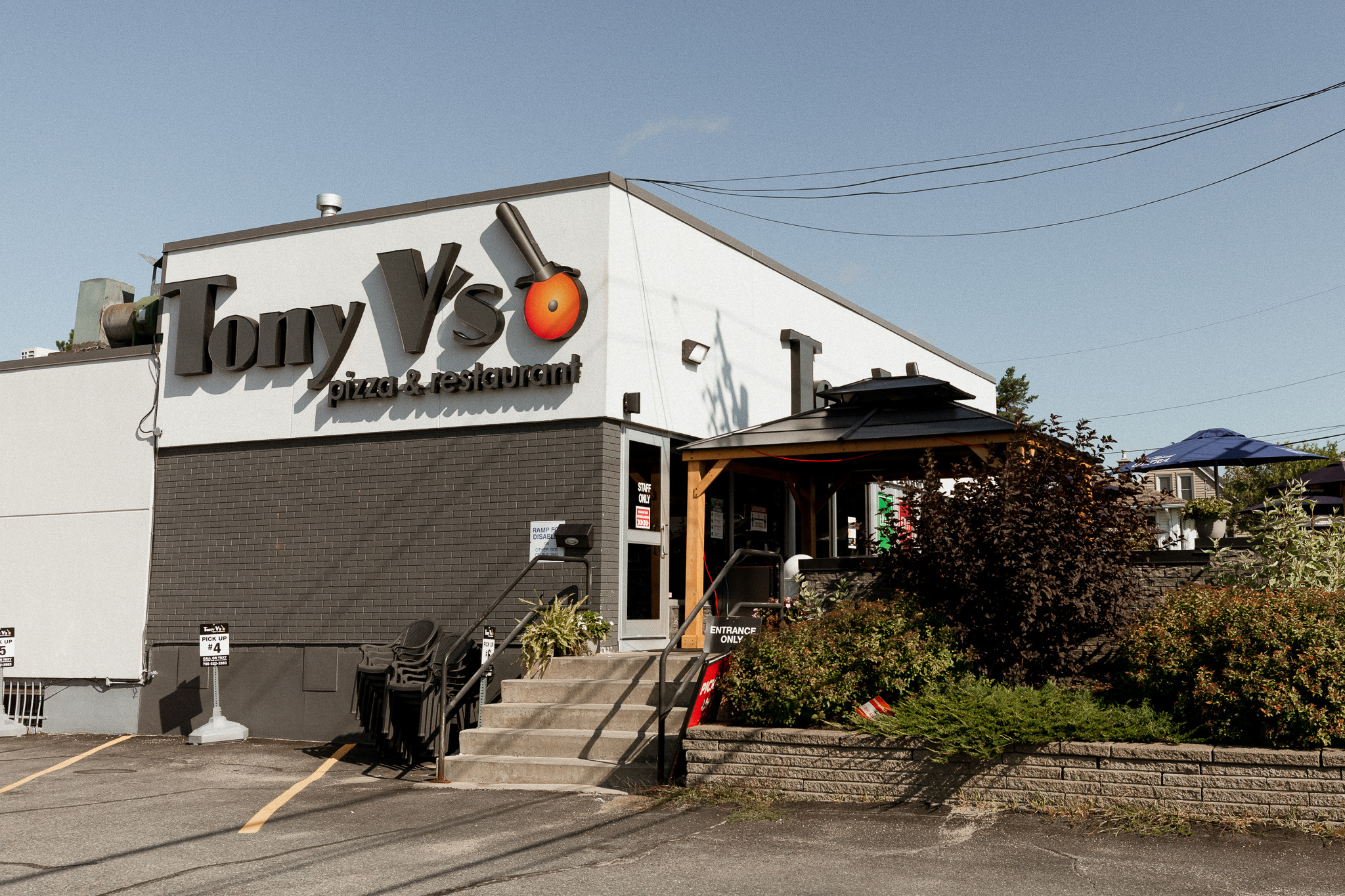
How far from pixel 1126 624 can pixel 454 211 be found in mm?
8901

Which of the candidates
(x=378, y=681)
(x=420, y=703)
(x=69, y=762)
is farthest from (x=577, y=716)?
(x=69, y=762)

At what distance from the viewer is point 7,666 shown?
49.4ft

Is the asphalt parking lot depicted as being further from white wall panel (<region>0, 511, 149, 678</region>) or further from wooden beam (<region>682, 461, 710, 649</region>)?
white wall panel (<region>0, 511, 149, 678</region>)

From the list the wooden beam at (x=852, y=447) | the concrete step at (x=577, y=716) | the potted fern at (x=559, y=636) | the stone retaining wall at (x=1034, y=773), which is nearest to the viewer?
the stone retaining wall at (x=1034, y=773)

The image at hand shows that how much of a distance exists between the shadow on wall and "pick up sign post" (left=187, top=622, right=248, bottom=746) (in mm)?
6418

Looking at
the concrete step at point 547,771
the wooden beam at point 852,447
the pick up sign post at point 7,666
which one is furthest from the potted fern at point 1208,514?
the pick up sign post at point 7,666

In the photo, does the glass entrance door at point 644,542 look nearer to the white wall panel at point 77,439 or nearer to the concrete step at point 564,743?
the concrete step at point 564,743

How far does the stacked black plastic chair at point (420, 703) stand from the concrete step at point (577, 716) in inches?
22.2

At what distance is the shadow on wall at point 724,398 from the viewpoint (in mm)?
15203

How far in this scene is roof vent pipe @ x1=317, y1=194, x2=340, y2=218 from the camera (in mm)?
15773

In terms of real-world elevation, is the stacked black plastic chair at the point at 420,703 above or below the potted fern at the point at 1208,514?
below

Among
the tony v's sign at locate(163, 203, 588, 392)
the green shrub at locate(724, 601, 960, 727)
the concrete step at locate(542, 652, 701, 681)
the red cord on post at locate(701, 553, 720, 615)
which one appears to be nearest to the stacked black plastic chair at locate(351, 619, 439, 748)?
the concrete step at locate(542, 652, 701, 681)

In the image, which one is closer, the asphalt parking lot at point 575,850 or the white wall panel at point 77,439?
the asphalt parking lot at point 575,850

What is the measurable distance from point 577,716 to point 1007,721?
4.04m
